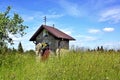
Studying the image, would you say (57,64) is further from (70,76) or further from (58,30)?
(58,30)

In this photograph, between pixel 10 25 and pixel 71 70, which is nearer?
pixel 71 70

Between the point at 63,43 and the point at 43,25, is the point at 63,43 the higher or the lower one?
the lower one

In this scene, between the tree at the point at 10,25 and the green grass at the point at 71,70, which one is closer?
the green grass at the point at 71,70

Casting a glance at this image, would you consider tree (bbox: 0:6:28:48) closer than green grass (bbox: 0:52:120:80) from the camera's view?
No

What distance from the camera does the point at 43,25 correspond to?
27594 mm

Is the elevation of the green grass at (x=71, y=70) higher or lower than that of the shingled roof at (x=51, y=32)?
lower

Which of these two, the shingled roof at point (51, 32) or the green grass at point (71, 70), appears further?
the shingled roof at point (51, 32)

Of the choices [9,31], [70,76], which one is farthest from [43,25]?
[70,76]

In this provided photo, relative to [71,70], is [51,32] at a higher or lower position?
higher

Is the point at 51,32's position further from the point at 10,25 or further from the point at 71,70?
the point at 71,70

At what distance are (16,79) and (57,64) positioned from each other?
2.31 meters

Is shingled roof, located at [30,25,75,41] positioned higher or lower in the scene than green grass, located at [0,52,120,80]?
higher

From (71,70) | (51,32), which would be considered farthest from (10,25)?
(71,70)

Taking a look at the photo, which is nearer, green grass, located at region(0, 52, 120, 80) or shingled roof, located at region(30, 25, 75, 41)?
green grass, located at region(0, 52, 120, 80)
